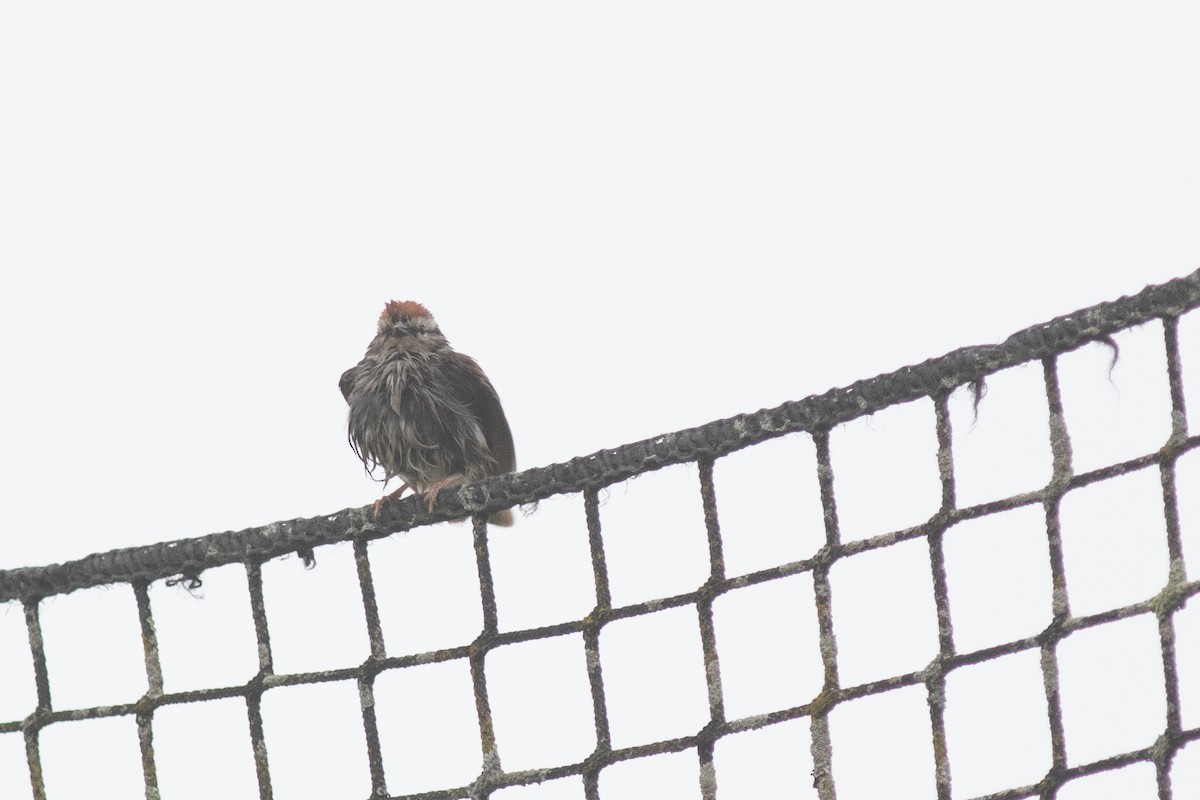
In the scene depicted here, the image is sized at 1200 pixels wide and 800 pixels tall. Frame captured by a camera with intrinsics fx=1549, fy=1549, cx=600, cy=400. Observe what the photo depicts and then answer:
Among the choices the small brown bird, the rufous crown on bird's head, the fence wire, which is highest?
the rufous crown on bird's head

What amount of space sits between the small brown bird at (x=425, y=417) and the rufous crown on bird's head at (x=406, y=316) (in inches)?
0.6

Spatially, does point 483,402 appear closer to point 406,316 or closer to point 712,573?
point 406,316

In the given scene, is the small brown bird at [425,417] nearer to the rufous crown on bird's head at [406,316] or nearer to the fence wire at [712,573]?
the rufous crown on bird's head at [406,316]

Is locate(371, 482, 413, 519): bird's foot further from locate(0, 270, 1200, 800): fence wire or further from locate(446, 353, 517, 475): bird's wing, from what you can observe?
locate(446, 353, 517, 475): bird's wing

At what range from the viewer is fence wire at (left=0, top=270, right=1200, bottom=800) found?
259cm

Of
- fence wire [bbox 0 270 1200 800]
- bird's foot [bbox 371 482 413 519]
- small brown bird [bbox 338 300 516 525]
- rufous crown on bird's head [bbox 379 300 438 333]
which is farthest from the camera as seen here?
rufous crown on bird's head [bbox 379 300 438 333]

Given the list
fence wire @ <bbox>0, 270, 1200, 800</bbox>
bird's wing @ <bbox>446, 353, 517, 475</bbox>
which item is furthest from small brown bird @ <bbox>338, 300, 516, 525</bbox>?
fence wire @ <bbox>0, 270, 1200, 800</bbox>

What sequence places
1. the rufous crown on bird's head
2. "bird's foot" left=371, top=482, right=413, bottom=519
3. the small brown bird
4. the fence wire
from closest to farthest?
the fence wire, "bird's foot" left=371, top=482, right=413, bottom=519, the small brown bird, the rufous crown on bird's head

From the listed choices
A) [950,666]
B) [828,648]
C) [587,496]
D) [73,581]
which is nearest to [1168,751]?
[950,666]

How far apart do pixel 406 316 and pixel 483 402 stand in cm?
36

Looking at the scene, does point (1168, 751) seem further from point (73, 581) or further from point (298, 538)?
point (73, 581)

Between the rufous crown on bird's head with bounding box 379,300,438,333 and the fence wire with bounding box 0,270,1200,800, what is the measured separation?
125 centimetres

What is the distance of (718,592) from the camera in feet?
8.93

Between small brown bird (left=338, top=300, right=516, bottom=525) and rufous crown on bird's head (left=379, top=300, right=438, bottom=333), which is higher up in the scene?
rufous crown on bird's head (left=379, top=300, right=438, bottom=333)
